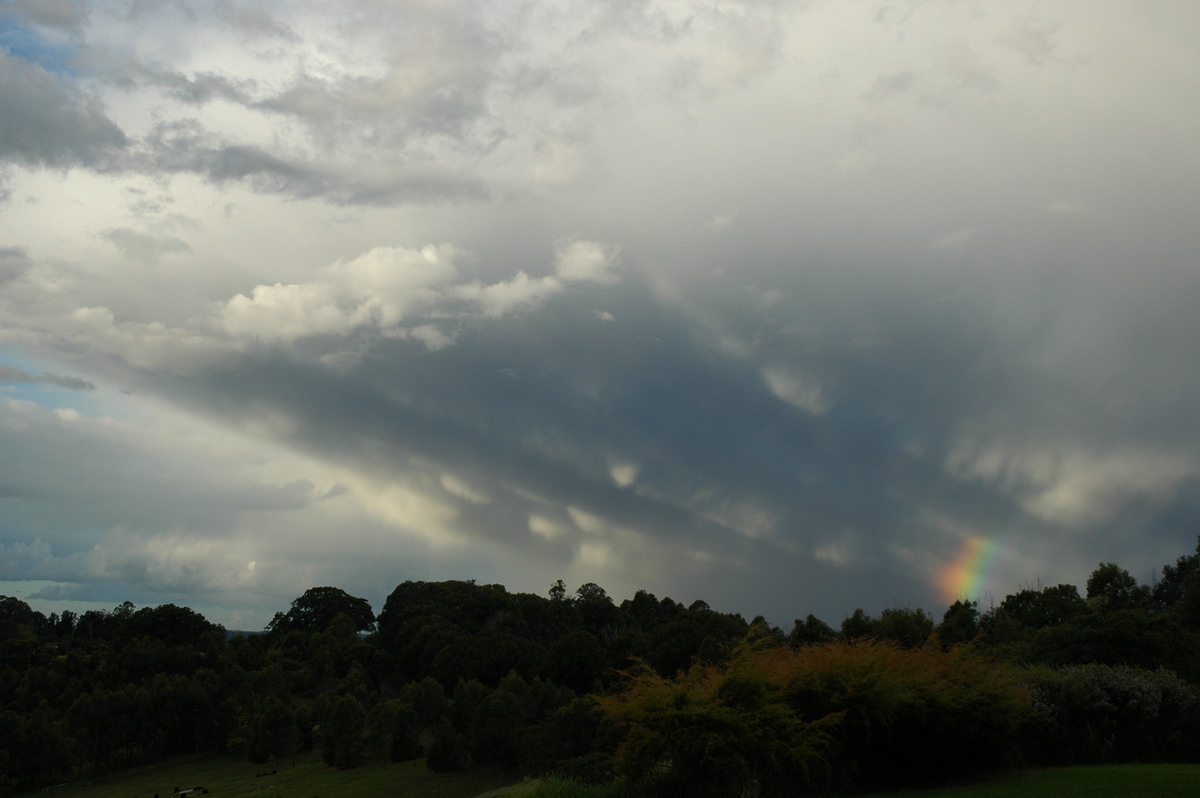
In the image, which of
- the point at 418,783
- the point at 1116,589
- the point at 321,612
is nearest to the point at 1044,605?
the point at 1116,589

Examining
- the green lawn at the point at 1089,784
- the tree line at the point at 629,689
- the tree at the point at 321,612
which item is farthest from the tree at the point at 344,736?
the tree at the point at 321,612

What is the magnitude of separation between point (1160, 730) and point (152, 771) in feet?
280

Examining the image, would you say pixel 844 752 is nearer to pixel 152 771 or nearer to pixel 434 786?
pixel 434 786

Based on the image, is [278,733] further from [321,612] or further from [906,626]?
[321,612]

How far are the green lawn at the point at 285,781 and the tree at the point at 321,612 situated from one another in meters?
65.1

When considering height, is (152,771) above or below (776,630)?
below

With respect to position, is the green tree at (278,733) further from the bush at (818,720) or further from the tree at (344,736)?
the bush at (818,720)

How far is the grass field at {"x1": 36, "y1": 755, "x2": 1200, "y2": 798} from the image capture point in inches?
770

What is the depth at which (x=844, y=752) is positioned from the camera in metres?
22.8

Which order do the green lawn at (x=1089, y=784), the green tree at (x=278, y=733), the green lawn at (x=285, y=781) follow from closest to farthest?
the green lawn at (x=1089, y=784) < the green lawn at (x=285, y=781) < the green tree at (x=278, y=733)

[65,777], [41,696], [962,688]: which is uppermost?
[962,688]

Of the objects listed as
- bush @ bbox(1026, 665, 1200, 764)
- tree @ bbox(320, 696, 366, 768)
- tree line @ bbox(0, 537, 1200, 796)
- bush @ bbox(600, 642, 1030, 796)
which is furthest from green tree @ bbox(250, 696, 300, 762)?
bush @ bbox(1026, 665, 1200, 764)

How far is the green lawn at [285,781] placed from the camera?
55.3 meters

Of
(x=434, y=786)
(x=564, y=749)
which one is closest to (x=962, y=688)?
(x=564, y=749)
